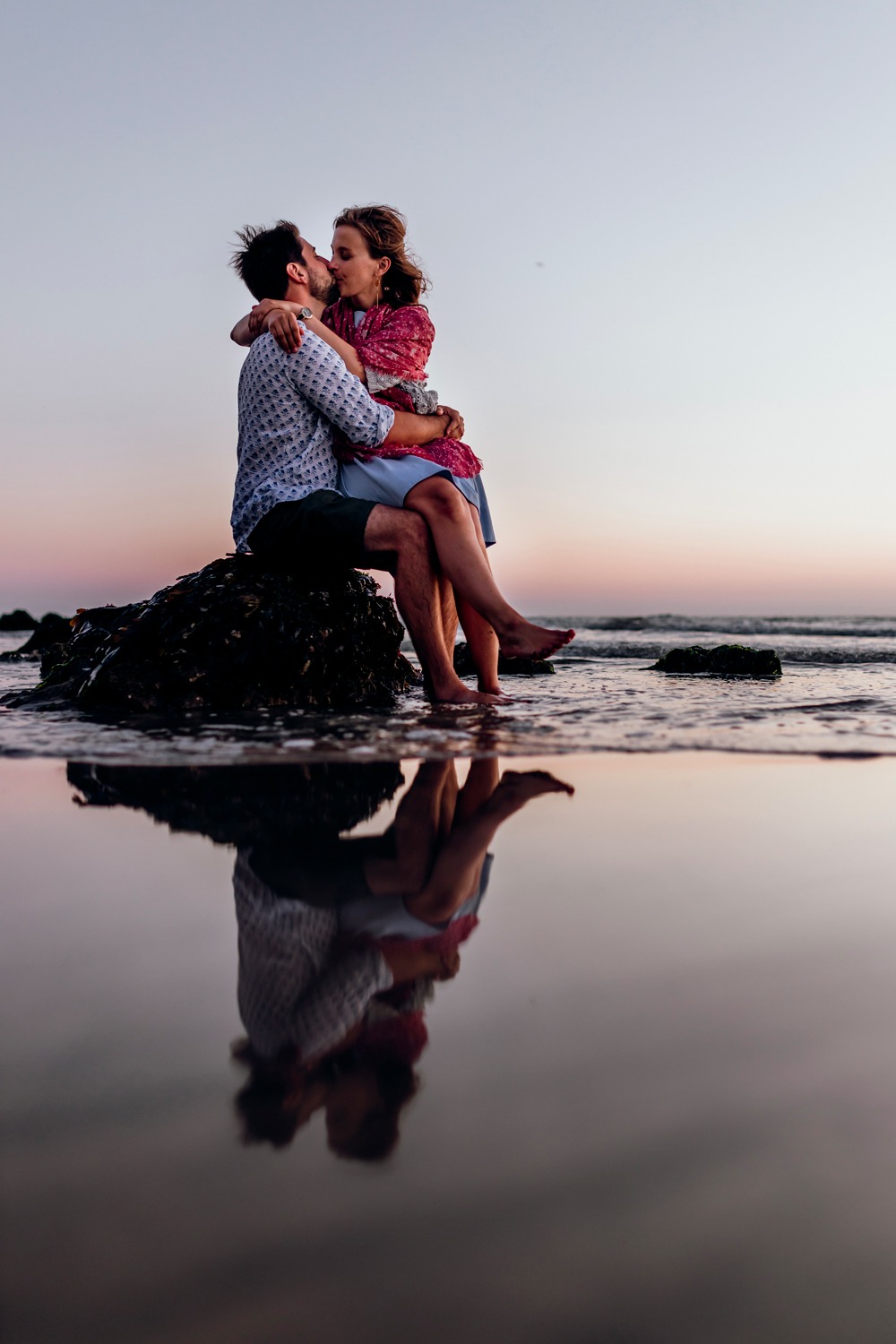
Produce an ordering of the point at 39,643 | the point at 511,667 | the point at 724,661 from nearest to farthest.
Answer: the point at 724,661, the point at 511,667, the point at 39,643

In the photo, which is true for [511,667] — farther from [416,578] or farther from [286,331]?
[286,331]

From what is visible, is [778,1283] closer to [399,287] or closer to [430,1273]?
[430,1273]

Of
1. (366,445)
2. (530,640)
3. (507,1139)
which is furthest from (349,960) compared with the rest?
(366,445)

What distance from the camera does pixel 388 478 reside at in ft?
12.3

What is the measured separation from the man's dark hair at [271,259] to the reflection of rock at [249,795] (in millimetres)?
2482

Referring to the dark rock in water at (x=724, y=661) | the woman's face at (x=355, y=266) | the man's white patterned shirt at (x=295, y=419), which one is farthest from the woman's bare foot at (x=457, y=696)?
the dark rock in water at (x=724, y=661)

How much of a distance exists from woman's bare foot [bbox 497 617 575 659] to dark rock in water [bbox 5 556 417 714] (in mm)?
697

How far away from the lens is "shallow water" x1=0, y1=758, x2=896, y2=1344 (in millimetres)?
531

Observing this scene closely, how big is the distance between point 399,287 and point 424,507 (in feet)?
3.54

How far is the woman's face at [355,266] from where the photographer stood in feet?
12.5

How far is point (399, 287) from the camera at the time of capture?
4004mm

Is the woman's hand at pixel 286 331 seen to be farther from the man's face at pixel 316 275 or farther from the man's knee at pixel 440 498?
the man's knee at pixel 440 498

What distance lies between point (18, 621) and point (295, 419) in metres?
15.7

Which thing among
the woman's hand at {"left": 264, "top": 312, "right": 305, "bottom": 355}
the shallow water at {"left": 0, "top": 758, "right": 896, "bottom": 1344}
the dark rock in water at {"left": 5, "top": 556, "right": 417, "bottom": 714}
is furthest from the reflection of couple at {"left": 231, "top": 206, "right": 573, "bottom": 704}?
the shallow water at {"left": 0, "top": 758, "right": 896, "bottom": 1344}
